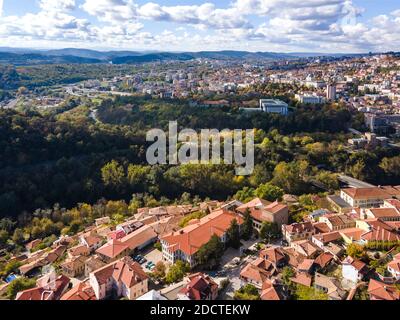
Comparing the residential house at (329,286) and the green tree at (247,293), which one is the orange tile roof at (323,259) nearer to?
the residential house at (329,286)

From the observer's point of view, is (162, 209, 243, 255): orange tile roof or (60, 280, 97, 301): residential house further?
(162, 209, 243, 255): orange tile roof

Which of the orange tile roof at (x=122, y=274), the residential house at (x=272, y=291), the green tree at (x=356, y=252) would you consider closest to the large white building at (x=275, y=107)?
the green tree at (x=356, y=252)

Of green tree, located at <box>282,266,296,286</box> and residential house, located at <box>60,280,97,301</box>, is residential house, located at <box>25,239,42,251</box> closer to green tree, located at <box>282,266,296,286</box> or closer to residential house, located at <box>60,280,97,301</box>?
residential house, located at <box>60,280,97,301</box>

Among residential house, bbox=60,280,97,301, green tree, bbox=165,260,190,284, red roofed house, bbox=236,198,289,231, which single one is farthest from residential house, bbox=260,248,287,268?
residential house, bbox=60,280,97,301

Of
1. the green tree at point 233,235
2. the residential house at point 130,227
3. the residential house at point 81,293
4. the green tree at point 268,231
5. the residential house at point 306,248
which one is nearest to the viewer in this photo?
the residential house at point 81,293
